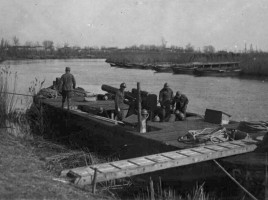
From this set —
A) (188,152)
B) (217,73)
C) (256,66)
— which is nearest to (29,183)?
(188,152)

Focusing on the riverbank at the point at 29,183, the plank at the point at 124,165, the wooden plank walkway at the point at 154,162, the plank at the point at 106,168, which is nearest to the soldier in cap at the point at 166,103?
the wooden plank walkway at the point at 154,162

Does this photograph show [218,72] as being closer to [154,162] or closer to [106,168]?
[154,162]

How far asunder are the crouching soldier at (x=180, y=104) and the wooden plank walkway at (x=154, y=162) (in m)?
3.79

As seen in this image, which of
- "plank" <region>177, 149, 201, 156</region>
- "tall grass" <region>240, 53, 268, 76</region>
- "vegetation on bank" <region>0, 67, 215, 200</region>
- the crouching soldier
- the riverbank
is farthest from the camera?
"tall grass" <region>240, 53, 268, 76</region>

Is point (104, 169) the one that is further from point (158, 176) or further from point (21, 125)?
point (21, 125)

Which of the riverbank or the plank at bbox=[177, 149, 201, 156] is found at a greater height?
the plank at bbox=[177, 149, 201, 156]

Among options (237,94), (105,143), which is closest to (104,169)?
(105,143)

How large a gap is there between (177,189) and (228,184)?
127 cm

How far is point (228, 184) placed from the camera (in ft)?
25.7

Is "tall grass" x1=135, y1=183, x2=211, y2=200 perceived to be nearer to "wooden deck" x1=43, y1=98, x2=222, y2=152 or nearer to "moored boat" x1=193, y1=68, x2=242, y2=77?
"wooden deck" x1=43, y1=98, x2=222, y2=152

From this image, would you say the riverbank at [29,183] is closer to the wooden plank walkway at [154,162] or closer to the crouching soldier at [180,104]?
the wooden plank walkway at [154,162]

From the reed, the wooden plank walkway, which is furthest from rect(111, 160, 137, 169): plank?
the reed

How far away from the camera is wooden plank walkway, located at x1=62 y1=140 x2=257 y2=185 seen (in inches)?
259

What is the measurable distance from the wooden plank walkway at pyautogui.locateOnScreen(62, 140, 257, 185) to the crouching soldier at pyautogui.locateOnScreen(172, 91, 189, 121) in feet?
12.4
